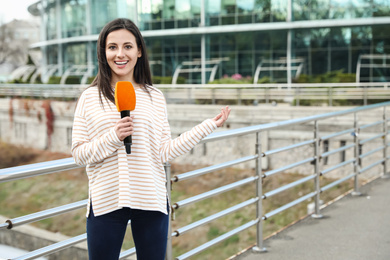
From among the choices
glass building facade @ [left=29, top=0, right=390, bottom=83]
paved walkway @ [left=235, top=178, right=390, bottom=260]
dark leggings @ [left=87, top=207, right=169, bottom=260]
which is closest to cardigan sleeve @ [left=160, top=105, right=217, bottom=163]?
dark leggings @ [left=87, top=207, right=169, bottom=260]

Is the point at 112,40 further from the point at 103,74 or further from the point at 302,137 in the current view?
the point at 302,137

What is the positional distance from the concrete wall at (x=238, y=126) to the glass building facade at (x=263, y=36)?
1011cm

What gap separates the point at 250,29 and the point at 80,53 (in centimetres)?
1577

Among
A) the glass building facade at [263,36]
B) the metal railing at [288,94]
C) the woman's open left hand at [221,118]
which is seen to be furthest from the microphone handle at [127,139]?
the glass building facade at [263,36]

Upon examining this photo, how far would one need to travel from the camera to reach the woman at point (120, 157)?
2396 millimetres

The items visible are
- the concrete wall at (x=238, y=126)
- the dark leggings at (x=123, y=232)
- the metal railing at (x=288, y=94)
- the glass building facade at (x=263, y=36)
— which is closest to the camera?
the dark leggings at (x=123, y=232)

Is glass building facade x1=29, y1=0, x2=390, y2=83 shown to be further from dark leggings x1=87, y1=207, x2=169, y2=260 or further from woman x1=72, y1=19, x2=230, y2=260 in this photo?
dark leggings x1=87, y1=207, x2=169, y2=260

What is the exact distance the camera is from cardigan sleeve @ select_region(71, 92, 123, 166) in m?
2.31

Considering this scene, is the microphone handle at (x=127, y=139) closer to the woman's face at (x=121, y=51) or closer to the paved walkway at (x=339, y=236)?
the woman's face at (x=121, y=51)

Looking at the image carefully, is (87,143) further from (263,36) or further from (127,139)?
(263,36)

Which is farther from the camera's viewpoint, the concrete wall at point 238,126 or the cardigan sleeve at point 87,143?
the concrete wall at point 238,126

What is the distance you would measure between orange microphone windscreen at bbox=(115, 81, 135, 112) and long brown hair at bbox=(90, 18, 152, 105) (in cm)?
24

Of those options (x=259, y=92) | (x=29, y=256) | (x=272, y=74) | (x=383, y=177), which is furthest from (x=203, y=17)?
(x=29, y=256)

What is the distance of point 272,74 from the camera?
32.0m
